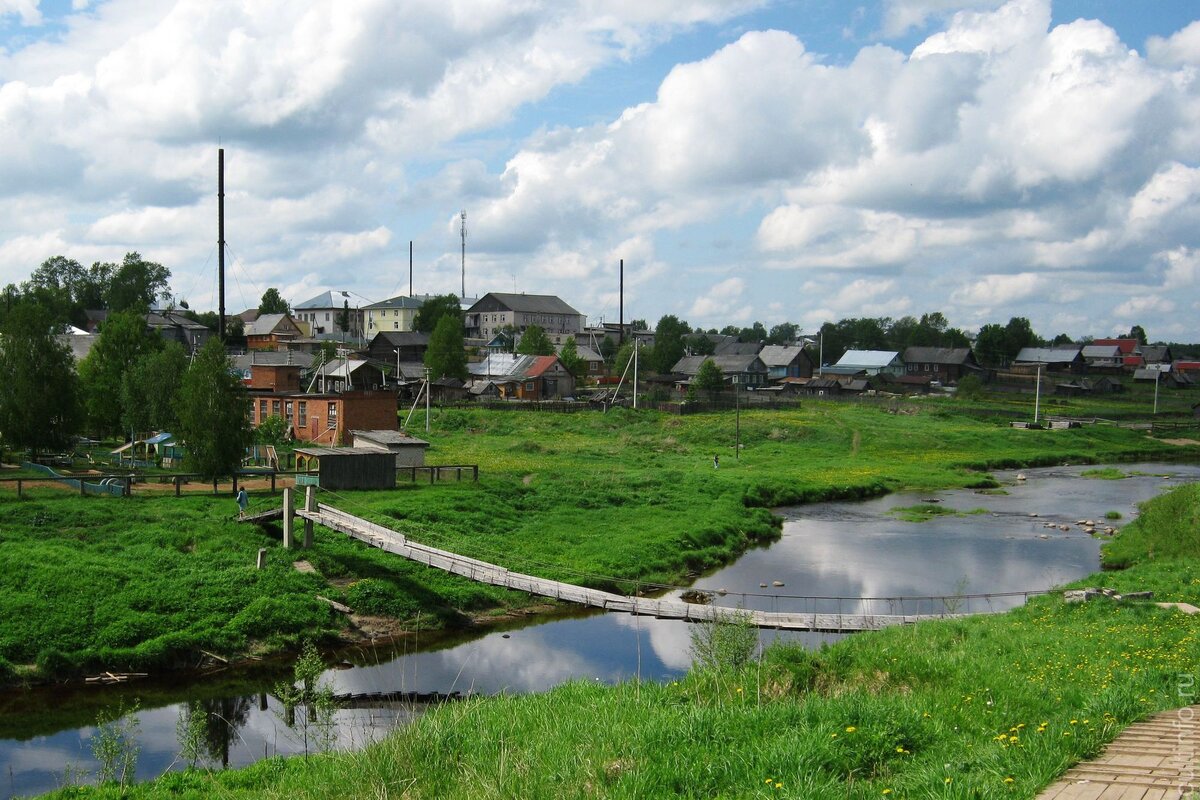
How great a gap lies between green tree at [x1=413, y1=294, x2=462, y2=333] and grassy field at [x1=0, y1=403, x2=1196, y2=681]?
65.7m

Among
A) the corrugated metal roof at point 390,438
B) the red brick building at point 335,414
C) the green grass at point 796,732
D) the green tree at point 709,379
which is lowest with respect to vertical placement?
the green grass at point 796,732

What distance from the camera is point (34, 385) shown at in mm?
41438

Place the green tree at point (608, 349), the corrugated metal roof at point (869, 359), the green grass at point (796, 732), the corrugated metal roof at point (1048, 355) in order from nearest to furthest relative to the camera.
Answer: the green grass at point (796, 732) < the corrugated metal roof at point (869, 359) < the corrugated metal roof at point (1048, 355) < the green tree at point (608, 349)

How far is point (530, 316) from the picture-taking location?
142125 mm

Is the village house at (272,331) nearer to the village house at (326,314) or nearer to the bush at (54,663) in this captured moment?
the village house at (326,314)

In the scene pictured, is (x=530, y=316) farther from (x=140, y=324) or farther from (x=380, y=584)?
(x=380, y=584)

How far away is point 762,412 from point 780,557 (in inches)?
1940

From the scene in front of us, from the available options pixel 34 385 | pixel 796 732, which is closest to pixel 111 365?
pixel 34 385

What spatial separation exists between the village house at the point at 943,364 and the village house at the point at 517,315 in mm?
47771

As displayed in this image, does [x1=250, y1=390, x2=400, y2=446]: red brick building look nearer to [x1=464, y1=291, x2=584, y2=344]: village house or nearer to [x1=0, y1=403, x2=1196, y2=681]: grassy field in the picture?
[x1=0, y1=403, x2=1196, y2=681]: grassy field

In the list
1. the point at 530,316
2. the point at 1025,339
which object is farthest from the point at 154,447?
the point at 1025,339

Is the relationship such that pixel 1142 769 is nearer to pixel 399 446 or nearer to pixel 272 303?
pixel 399 446

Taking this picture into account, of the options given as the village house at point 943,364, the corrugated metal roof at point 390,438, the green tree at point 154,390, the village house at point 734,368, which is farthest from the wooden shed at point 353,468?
the village house at point 943,364

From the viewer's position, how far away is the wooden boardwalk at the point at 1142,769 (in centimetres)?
842
